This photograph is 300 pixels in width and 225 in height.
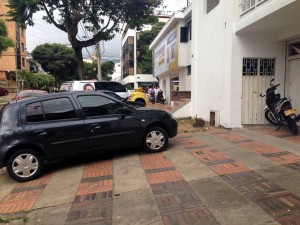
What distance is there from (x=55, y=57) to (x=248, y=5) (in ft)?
151

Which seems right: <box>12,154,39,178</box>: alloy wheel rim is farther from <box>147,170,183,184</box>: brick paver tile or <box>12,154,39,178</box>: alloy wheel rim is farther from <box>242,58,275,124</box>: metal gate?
<box>242,58,275,124</box>: metal gate

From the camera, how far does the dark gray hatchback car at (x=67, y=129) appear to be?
19.1 ft

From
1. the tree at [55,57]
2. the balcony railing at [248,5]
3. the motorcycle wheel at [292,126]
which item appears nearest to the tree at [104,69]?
the tree at [55,57]

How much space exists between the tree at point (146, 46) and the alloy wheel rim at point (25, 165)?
4008cm

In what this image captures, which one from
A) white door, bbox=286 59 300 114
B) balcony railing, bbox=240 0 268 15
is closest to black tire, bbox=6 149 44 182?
balcony railing, bbox=240 0 268 15

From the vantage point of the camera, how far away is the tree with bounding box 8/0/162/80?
18.4 metres

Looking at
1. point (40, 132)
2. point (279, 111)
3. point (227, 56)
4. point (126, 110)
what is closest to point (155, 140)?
point (126, 110)

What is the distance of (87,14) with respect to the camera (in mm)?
19797

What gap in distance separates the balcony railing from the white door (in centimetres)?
224

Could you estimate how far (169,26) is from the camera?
19.2m

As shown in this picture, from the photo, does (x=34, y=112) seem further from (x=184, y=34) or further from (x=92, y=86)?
(x=184, y=34)

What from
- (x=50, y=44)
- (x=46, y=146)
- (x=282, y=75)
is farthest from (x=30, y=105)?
(x=50, y=44)

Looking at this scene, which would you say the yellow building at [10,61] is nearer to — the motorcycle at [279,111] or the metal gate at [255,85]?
the metal gate at [255,85]

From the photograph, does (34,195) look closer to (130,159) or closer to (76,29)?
(130,159)
